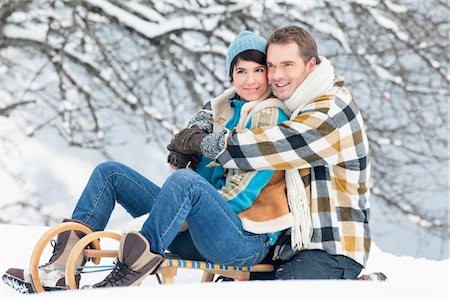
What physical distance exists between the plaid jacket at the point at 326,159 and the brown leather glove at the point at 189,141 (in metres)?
0.13

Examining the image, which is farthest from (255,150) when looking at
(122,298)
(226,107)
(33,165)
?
(33,165)

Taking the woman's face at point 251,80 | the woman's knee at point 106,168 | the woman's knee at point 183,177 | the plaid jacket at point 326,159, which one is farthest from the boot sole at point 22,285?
the woman's face at point 251,80

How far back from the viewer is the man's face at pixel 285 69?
310cm

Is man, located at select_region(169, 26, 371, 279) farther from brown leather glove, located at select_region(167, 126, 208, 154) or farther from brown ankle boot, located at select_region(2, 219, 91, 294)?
brown ankle boot, located at select_region(2, 219, 91, 294)

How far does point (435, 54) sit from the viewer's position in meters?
8.44

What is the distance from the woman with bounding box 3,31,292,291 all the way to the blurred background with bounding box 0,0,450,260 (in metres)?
4.52

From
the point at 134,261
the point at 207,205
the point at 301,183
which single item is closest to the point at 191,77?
the point at 301,183

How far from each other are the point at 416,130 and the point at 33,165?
437 cm

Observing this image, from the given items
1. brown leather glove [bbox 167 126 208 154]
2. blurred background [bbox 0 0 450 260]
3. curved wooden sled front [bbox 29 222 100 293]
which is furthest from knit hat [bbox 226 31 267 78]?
blurred background [bbox 0 0 450 260]

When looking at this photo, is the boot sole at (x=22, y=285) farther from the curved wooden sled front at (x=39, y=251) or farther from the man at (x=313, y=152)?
the man at (x=313, y=152)

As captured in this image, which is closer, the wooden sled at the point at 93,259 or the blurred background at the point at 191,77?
the wooden sled at the point at 93,259

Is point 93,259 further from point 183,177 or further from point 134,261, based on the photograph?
point 183,177

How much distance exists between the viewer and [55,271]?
3035mm

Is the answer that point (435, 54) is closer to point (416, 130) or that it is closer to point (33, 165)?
point (416, 130)
